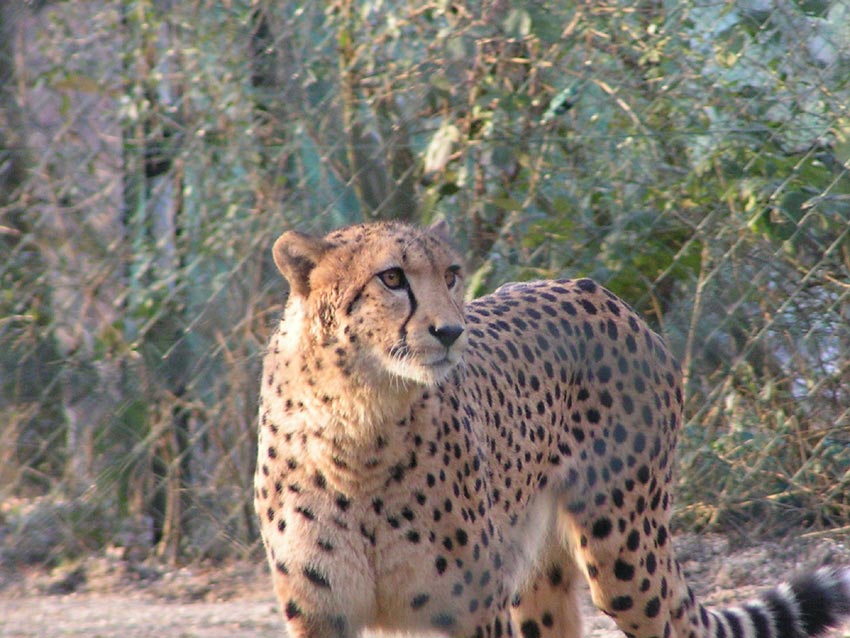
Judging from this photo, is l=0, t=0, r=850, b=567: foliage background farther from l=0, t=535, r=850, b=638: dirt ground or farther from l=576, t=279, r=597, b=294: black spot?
l=576, t=279, r=597, b=294: black spot

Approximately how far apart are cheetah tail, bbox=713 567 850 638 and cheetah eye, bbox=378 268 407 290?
3.95 feet

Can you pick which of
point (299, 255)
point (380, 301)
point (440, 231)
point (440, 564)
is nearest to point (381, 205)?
point (440, 231)

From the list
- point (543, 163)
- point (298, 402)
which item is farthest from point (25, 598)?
point (543, 163)

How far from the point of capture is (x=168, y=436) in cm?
338

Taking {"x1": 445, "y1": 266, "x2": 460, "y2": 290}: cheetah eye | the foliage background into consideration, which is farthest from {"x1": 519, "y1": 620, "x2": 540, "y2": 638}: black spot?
{"x1": 445, "y1": 266, "x2": 460, "y2": 290}: cheetah eye

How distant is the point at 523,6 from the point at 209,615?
1810 mm

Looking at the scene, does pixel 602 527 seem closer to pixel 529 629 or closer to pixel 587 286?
pixel 529 629

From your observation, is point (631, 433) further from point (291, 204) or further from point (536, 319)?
point (291, 204)

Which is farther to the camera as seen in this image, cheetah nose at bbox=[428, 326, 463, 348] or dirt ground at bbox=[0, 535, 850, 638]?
dirt ground at bbox=[0, 535, 850, 638]

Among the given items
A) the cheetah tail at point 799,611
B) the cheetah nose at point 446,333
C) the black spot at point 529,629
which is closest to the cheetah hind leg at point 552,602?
the black spot at point 529,629

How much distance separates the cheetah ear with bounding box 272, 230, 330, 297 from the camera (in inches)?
83.1

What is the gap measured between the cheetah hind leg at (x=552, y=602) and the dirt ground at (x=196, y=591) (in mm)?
392

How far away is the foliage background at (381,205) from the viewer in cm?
324

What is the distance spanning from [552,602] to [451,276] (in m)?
0.98
